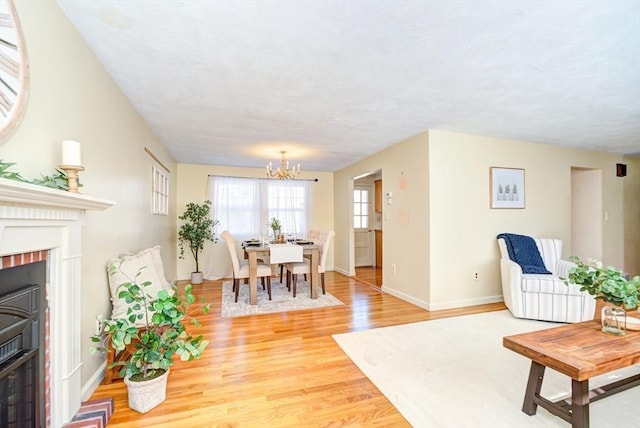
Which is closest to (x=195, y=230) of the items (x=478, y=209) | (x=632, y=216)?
(x=478, y=209)

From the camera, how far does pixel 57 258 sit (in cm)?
138

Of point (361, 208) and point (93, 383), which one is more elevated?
point (361, 208)

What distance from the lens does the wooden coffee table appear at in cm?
141

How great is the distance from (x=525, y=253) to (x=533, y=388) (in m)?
2.41

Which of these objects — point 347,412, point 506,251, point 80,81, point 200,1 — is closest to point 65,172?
point 80,81

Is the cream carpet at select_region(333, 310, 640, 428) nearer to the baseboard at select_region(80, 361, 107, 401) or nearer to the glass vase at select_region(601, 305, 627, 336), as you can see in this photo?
the glass vase at select_region(601, 305, 627, 336)

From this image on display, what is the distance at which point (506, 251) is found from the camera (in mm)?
3602

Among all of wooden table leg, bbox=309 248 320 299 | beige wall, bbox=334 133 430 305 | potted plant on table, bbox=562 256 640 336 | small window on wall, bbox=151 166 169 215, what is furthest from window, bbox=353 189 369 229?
potted plant on table, bbox=562 256 640 336

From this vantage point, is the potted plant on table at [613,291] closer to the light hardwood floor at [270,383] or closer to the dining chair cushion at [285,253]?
the light hardwood floor at [270,383]

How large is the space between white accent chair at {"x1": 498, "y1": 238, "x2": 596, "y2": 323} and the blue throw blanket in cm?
16

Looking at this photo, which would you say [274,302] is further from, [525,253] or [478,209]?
[525,253]

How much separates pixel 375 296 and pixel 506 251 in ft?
A: 6.22

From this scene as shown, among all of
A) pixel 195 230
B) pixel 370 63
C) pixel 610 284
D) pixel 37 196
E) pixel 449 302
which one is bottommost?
pixel 449 302

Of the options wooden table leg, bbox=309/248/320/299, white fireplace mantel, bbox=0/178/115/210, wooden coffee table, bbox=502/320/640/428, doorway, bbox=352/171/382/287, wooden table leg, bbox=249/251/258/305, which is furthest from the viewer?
doorway, bbox=352/171/382/287
